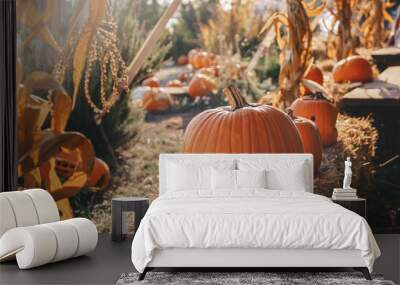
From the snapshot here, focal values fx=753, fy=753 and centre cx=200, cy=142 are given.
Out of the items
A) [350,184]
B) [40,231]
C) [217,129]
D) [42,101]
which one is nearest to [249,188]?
[217,129]

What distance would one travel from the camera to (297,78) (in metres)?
7.82

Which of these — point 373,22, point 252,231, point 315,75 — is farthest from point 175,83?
point 252,231

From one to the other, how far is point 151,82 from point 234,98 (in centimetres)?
90

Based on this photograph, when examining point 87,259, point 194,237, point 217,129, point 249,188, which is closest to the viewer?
point 194,237

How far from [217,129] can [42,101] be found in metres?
1.87

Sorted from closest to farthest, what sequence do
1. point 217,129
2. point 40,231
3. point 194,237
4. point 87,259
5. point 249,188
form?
1. point 194,237
2. point 40,231
3. point 87,259
4. point 249,188
5. point 217,129

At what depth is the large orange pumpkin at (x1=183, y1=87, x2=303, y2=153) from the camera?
24.4ft

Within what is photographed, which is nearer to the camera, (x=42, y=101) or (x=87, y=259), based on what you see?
(x=87, y=259)

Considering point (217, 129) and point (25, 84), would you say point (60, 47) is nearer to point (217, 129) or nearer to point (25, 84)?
point (25, 84)

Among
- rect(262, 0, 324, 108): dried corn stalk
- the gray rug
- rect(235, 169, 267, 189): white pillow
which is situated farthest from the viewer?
rect(262, 0, 324, 108): dried corn stalk

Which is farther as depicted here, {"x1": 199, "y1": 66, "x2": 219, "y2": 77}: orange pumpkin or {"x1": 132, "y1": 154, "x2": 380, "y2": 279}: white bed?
{"x1": 199, "y1": 66, "x2": 219, "y2": 77}: orange pumpkin

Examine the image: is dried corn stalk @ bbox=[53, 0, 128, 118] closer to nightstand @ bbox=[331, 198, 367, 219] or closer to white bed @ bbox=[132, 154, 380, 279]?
white bed @ bbox=[132, 154, 380, 279]

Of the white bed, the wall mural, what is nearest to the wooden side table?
the wall mural

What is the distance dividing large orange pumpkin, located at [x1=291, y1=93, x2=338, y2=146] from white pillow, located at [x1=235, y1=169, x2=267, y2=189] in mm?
1187
